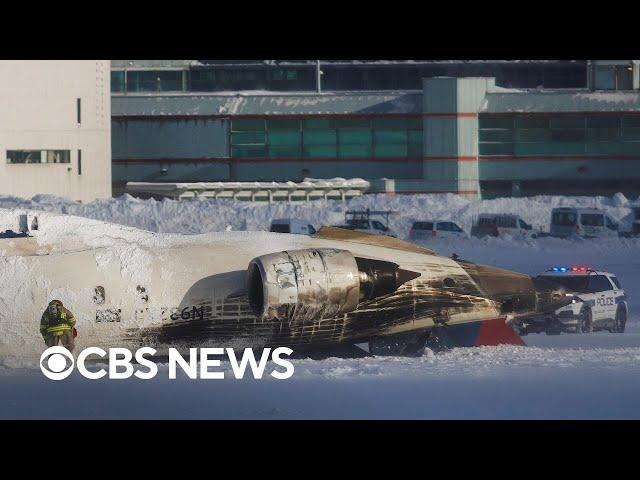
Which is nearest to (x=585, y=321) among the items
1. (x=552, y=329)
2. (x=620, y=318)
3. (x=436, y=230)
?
(x=552, y=329)

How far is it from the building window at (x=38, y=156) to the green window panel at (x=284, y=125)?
588 inches

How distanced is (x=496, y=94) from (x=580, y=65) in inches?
781

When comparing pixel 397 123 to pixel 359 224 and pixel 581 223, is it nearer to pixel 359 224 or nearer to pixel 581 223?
pixel 359 224

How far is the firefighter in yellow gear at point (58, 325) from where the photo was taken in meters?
35.2

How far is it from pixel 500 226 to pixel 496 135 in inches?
544

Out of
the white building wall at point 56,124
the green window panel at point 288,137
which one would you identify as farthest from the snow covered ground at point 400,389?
the green window panel at point 288,137

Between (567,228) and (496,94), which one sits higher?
(496,94)

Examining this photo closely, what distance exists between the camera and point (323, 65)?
3954 inches

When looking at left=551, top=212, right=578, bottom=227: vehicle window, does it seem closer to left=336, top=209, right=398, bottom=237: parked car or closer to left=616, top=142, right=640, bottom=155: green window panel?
left=336, top=209, right=398, bottom=237: parked car

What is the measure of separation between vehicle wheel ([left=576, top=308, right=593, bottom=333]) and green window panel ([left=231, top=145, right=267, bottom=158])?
45384 millimetres

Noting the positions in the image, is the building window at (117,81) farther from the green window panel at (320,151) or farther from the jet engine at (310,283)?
the jet engine at (310,283)

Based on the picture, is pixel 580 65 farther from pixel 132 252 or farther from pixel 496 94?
pixel 132 252

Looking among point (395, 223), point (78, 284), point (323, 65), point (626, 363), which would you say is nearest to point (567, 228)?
point (395, 223)

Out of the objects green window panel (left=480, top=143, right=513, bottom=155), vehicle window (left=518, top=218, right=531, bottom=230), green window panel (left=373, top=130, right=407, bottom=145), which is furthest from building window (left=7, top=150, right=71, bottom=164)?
green window panel (left=480, top=143, right=513, bottom=155)
